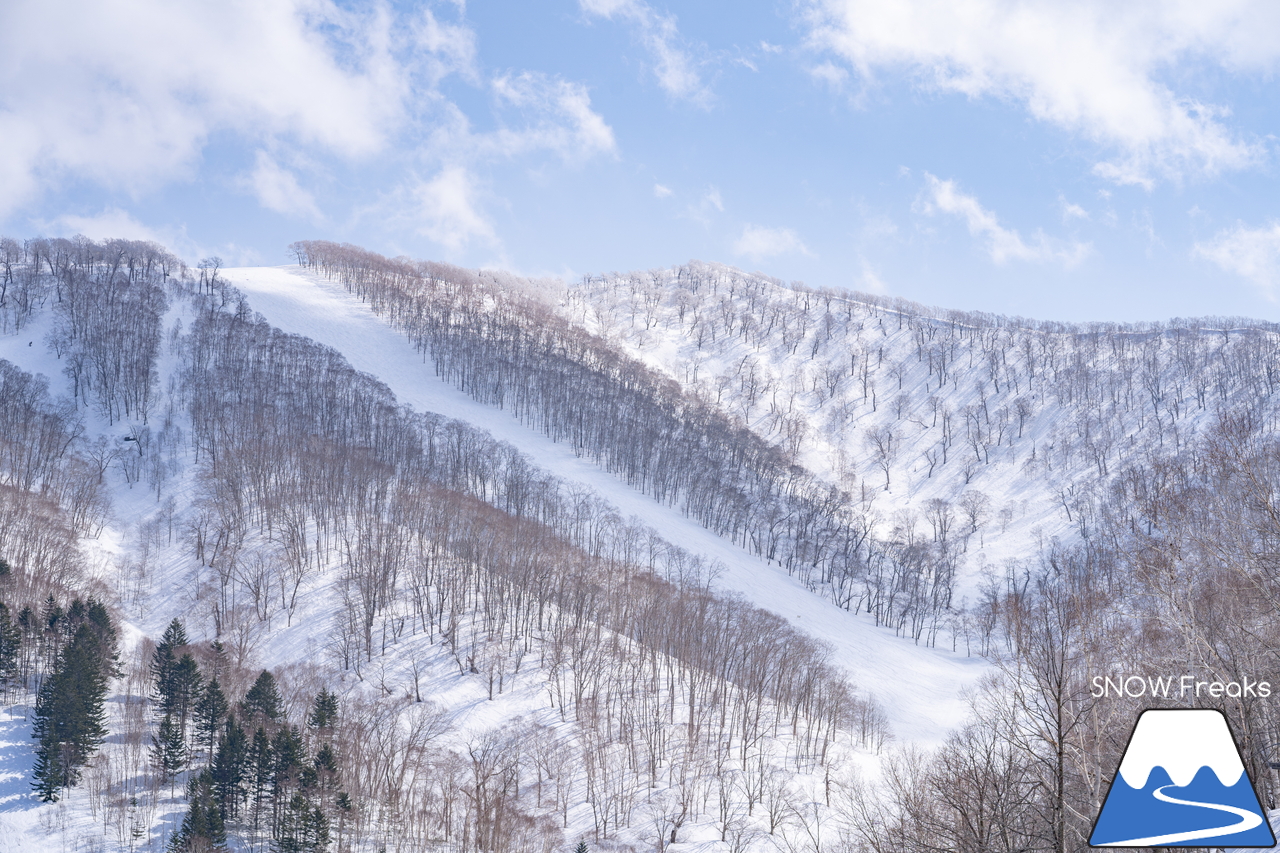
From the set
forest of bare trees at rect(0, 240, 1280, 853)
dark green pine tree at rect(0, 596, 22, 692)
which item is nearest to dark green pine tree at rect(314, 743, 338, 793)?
forest of bare trees at rect(0, 240, 1280, 853)

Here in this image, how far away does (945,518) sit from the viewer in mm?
140625

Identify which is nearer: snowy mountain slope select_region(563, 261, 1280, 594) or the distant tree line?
the distant tree line

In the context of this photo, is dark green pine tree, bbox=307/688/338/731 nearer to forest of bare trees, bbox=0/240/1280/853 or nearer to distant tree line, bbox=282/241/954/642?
forest of bare trees, bbox=0/240/1280/853

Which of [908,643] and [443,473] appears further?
[443,473]

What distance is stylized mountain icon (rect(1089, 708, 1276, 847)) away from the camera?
9.98 m

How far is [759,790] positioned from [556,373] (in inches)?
4312

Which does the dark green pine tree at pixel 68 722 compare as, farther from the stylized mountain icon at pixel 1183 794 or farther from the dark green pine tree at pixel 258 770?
the stylized mountain icon at pixel 1183 794

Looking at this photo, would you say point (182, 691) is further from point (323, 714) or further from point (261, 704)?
point (323, 714)

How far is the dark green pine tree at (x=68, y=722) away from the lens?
146 feet

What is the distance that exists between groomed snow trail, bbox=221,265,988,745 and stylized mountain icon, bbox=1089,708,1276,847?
6804 centimetres

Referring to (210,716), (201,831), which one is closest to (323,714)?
(210,716)

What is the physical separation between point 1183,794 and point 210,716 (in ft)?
190

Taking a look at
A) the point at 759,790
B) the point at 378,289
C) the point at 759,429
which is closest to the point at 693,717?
the point at 759,790

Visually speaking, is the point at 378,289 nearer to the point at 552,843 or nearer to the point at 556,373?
the point at 556,373
